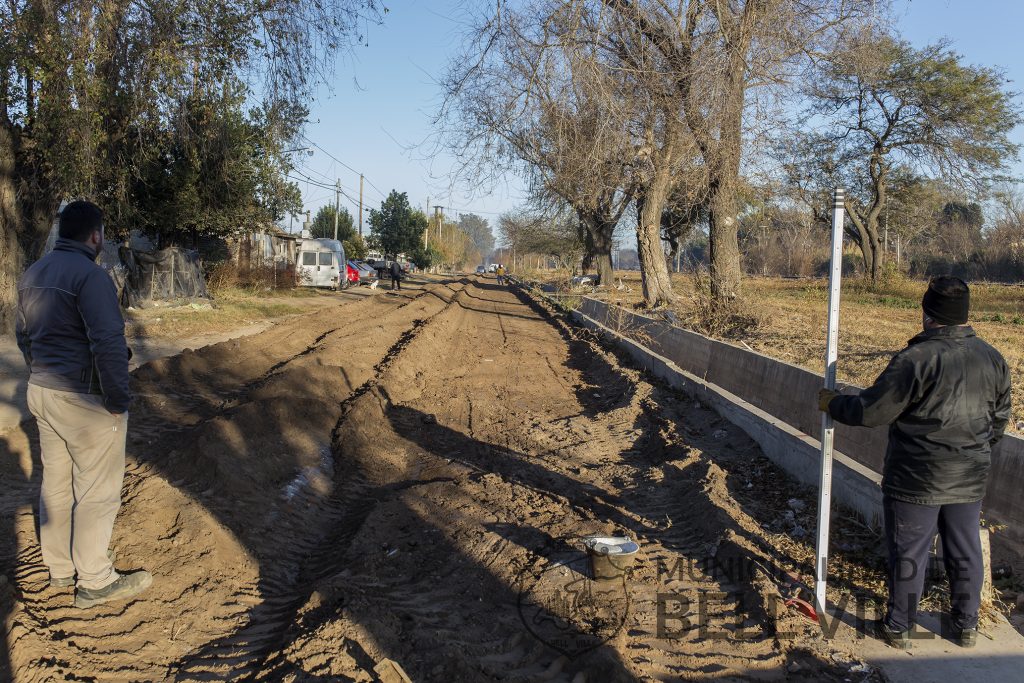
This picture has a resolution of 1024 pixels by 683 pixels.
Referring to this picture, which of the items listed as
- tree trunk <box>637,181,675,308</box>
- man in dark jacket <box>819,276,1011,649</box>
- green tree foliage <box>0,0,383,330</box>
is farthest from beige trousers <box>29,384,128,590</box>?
tree trunk <box>637,181,675,308</box>

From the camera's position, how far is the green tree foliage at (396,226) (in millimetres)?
73562

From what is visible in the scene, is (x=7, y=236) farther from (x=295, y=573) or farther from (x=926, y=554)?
(x=926, y=554)

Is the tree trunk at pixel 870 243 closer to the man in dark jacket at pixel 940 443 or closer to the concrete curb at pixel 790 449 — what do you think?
the concrete curb at pixel 790 449

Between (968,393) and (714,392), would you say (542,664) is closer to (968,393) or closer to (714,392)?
(968,393)

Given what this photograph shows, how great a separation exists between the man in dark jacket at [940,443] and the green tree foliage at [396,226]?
71438mm

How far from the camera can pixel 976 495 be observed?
380 cm

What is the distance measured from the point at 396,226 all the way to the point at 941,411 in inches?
2841

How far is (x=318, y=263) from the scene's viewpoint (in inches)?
1448

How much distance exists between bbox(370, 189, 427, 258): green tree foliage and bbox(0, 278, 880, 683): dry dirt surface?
64522mm

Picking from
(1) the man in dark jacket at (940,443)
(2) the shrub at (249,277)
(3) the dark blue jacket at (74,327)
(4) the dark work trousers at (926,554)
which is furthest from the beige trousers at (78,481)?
(2) the shrub at (249,277)

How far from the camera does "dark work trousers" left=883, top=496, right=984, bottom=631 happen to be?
3.82 m

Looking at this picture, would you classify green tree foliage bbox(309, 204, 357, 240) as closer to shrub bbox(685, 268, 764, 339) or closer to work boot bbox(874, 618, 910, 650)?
shrub bbox(685, 268, 764, 339)

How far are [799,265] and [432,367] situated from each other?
66.3m

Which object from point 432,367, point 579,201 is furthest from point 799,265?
point 432,367
